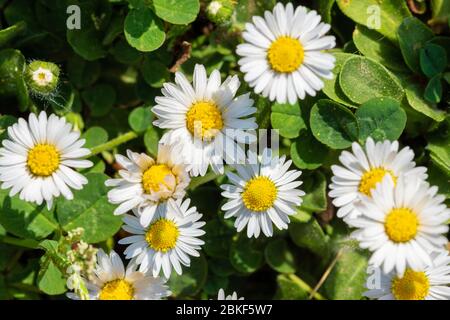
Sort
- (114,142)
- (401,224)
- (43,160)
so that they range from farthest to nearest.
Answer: (114,142) → (43,160) → (401,224)

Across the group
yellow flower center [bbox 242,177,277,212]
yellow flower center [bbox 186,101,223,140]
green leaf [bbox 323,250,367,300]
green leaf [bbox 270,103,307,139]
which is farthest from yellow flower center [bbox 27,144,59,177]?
green leaf [bbox 323,250,367,300]

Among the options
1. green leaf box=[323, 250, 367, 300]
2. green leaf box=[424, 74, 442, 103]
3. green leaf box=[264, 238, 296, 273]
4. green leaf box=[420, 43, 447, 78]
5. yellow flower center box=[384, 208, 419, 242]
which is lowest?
yellow flower center box=[384, 208, 419, 242]

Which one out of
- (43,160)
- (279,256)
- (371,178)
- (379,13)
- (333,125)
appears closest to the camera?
(371,178)

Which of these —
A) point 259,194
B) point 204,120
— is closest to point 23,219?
point 204,120

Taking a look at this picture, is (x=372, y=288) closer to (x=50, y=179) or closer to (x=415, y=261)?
(x=415, y=261)

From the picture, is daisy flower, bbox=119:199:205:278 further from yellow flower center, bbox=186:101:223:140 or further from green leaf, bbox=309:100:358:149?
green leaf, bbox=309:100:358:149

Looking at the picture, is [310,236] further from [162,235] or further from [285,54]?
[285,54]
